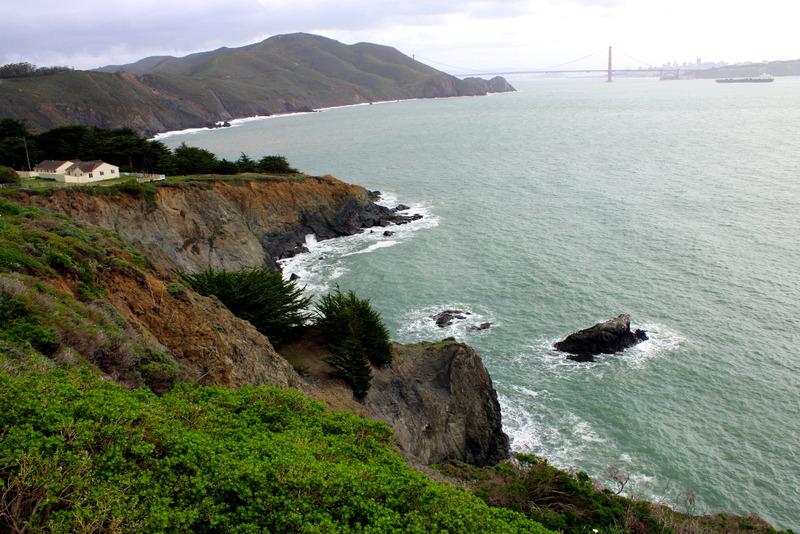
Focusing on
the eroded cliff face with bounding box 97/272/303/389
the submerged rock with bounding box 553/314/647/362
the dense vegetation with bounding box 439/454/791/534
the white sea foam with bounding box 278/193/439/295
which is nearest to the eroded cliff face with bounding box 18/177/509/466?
the eroded cliff face with bounding box 97/272/303/389

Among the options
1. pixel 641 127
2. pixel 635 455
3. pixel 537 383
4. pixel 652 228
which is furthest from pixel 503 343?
pixel 641 127

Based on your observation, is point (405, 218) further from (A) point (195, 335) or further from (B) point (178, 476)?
(B) point (178, 476)

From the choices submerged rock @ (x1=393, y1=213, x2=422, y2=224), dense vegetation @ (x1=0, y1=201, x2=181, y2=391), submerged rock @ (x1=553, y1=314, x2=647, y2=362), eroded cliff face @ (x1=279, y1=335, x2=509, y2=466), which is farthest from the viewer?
submerged rock @ (x1=393, y1=213, x2=422, y2=224)

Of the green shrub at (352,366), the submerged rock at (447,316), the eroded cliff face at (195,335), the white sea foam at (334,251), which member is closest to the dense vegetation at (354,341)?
the green shrub at (352,366)

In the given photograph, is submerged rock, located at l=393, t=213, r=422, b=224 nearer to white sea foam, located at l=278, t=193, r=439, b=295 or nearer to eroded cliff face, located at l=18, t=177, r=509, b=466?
white sea foam, located at l=278, t=193, r=439, b=295

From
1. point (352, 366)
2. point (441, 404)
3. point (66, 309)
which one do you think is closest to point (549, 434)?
point (441, 404)
